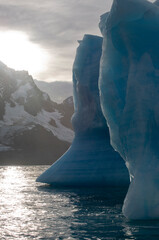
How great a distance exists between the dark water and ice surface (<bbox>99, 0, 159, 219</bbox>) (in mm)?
921

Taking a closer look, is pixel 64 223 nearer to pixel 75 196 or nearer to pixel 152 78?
pixel 152 78

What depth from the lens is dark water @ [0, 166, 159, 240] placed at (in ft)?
31.8

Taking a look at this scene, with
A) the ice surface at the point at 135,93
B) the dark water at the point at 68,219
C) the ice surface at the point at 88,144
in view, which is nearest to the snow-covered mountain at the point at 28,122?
the ice surface at the point at 88,144

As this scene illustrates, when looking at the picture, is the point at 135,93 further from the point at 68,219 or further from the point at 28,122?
the point at 28,122

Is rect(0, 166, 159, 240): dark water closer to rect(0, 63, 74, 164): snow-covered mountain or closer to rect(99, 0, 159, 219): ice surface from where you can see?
rect(99, 0, 159, 219): ice surface

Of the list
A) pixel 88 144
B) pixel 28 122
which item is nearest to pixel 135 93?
pixel 88 144

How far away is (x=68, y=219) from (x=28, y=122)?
251 ft

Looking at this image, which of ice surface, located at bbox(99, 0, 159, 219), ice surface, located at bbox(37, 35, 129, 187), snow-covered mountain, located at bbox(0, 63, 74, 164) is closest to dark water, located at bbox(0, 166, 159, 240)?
ice surface, located at bbox(99, 0, 159, 219)

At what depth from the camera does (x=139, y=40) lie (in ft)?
39.5

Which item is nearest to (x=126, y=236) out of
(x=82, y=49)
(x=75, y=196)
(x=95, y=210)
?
(x=95, y=210)

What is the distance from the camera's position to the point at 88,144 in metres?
21.3

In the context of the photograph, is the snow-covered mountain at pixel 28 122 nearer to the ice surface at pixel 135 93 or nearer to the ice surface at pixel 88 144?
the ice surface at pixel 88 144

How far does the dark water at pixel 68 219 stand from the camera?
9695 millimetres

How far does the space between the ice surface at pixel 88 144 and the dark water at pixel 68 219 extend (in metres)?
2.19
